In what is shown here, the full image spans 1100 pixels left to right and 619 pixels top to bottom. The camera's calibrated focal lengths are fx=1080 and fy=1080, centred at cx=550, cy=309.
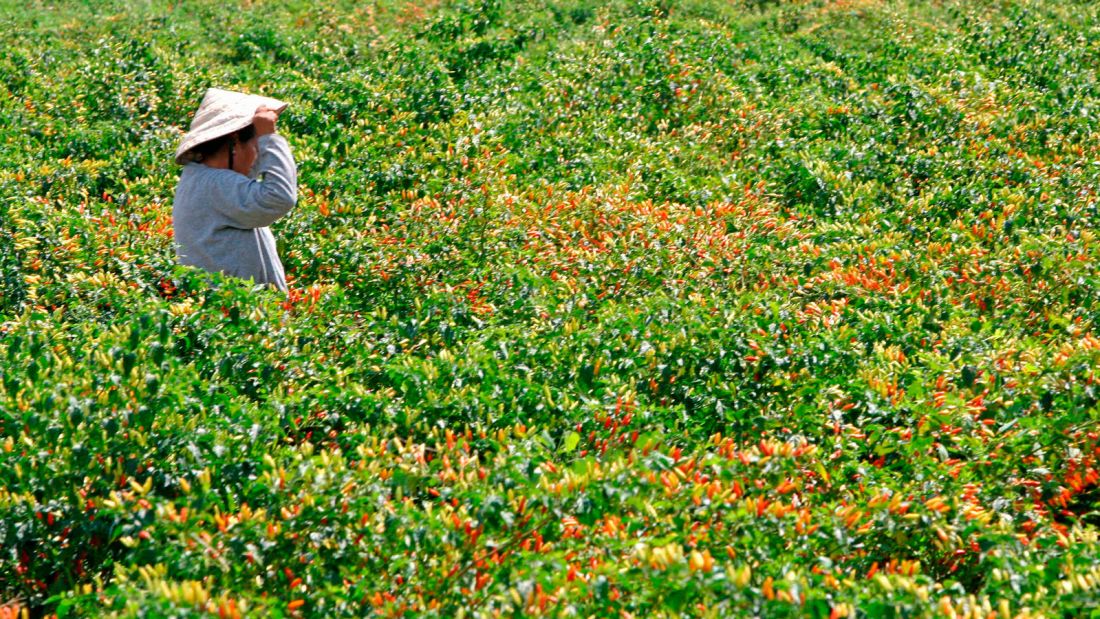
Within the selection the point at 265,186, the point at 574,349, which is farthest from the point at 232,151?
the point at 574,349

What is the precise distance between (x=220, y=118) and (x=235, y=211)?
0.43m

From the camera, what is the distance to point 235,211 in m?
4.65

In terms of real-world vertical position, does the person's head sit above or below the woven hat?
below

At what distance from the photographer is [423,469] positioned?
10.8 ft

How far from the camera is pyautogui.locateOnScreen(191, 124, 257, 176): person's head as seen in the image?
4758mm

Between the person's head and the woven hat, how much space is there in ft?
0.20

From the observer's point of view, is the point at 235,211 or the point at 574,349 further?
the point at 235,211

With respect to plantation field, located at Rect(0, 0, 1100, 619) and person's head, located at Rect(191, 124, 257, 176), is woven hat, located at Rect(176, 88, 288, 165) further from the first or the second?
plantation field, located at Rect(0, 0, 1100, 619)

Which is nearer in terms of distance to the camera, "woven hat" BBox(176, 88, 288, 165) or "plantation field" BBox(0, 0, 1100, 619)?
"plantation field" BBox(0, 0, 1100, 619)

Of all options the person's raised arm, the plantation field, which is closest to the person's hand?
the person's raised arm

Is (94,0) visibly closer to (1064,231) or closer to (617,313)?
(617,313)

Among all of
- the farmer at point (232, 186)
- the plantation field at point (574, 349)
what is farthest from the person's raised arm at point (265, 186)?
the plantation field at point (574, 349)

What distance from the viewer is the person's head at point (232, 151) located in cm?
476

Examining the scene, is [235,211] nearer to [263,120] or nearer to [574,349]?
[263,120]
